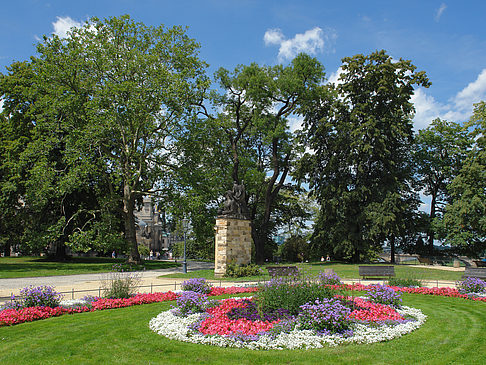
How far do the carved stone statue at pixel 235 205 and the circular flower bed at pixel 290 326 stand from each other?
40.6 feet

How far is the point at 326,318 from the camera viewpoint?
24.5 feet

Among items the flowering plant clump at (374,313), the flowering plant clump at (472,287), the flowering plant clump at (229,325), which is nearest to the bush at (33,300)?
the flowering plant clump at (229,325)

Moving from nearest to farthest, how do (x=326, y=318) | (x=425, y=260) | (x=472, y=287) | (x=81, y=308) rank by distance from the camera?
(x=326, y=318) → (x=81, y=308) → (x=472, y=287) → (x=425, y=260)

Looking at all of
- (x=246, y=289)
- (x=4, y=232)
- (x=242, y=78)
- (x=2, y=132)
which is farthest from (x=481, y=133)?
(x=4, y=232)

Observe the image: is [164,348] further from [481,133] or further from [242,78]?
[481,133]

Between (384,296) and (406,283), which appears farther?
(406,283)

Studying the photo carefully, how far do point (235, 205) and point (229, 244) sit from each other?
2.28 metres

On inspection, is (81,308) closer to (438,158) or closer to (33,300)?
(33,300)

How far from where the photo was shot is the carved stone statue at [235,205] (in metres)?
21.6

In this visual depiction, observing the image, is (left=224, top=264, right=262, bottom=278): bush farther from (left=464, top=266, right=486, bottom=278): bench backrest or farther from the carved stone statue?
(left=464, top=266, right=486, bottom=278): bench backrest

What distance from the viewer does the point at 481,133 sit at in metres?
31.2

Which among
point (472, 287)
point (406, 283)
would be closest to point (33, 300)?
point (406, 283)

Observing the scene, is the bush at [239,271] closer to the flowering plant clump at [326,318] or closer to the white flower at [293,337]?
the white flower at [293,337]

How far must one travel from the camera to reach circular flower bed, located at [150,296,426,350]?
717 centimetres
